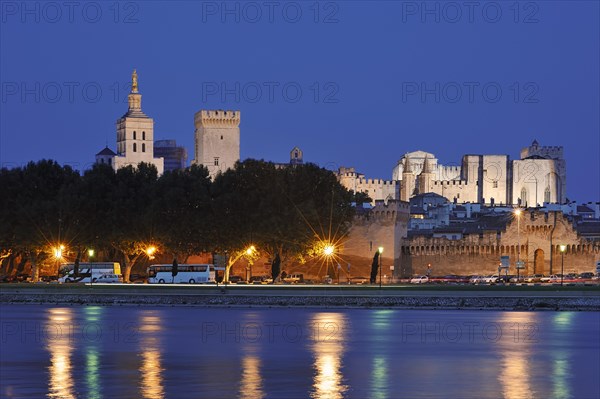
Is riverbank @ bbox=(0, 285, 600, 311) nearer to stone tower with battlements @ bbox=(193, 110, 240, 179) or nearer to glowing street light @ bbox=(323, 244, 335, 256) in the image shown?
glowing street light @ bbox=(323, 244, 335, 256)

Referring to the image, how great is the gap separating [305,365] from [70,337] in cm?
1048

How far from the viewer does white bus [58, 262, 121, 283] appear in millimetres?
78562

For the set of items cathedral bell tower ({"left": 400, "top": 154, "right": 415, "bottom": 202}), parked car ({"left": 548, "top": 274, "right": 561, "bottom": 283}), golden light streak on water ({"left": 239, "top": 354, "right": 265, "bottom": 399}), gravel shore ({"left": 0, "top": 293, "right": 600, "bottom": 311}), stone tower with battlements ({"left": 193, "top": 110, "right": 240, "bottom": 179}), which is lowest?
golden light streak on water ({"left": 239, "top": 354, "right": 265, "bottom": 399})

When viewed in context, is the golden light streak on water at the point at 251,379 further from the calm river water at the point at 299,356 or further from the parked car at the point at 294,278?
the parked car at the point at 294,278

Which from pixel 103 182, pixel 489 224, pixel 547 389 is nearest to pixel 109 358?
pixel 547 389

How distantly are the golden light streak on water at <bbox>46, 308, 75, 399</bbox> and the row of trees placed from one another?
3154cm

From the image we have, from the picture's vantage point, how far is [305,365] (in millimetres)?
28875

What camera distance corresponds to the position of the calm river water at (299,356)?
970 inches

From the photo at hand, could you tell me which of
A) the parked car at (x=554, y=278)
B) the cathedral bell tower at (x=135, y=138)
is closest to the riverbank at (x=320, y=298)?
the parked car at (x=554, y=278)

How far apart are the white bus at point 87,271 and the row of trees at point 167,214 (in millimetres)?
1062

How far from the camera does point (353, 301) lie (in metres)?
54.2

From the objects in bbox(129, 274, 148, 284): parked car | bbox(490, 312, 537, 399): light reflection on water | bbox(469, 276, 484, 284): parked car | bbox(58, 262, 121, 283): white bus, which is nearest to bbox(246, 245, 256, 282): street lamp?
bbox(129, 274, 148, 284): parked car

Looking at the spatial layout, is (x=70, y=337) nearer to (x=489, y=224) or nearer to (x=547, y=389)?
(x=547, y=389)

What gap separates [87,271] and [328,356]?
169 ft
